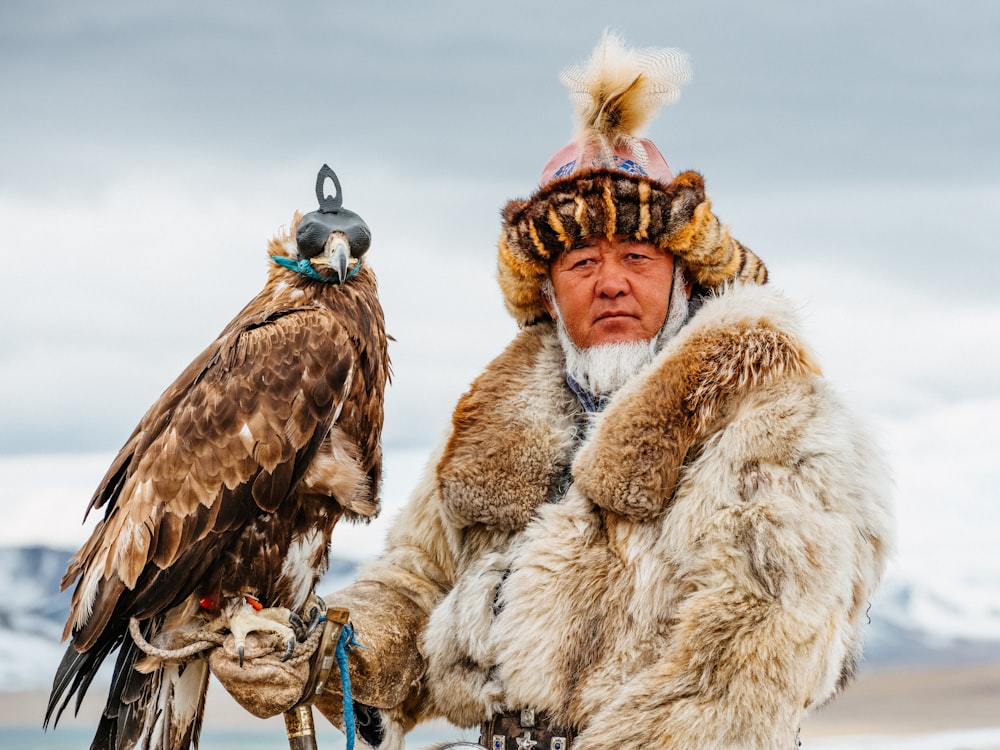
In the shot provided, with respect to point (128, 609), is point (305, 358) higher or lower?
higher

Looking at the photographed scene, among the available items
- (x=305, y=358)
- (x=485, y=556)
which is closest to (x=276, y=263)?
(x=305, y=358)

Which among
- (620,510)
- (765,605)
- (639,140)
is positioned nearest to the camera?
(765,605)

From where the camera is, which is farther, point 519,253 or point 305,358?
point 519,253

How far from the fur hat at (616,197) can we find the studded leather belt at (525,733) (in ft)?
3.38

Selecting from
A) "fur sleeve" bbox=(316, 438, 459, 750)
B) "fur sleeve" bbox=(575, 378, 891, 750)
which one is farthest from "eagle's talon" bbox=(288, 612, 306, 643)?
"fur sleeve" bbox=(575, 378, 891, 750)

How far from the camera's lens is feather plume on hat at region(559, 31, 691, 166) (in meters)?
2.75

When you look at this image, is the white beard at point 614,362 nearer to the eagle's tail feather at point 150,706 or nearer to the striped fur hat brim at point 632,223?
the striped fur hat brim at point 632,223

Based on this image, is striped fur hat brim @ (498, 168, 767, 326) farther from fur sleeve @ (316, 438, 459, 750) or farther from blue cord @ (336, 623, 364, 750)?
blue cord @ (336, 623, 364, 750)

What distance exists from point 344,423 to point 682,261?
91cm

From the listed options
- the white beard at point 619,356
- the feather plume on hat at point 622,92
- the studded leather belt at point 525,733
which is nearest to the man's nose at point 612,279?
the white beard at point 619,356

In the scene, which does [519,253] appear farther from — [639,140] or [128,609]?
[128,609]

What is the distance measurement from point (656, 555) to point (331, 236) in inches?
41.0

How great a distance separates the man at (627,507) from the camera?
2.16 meters

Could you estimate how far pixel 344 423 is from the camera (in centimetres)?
259
